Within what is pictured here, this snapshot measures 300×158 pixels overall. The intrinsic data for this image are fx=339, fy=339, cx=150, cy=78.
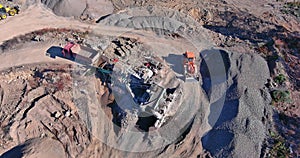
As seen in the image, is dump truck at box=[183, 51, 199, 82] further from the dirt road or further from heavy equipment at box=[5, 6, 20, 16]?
heavy equipment at box=[5, 6, 20, 16]

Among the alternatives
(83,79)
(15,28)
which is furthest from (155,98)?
(15,28)

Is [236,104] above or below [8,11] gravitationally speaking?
below

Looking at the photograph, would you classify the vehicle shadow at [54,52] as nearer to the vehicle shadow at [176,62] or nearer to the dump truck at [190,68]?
the vehicle shadow at [176,62]

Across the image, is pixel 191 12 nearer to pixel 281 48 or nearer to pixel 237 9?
pixel 237 9

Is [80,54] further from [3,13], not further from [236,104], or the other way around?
[236,104]

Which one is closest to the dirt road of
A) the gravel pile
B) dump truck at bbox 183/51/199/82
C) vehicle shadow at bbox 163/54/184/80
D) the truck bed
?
the truck bed

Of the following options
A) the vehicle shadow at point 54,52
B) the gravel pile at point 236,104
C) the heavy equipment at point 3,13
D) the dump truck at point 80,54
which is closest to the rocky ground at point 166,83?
the gravel pile at point 236,104

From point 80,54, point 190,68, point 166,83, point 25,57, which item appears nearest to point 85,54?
point 80,54
